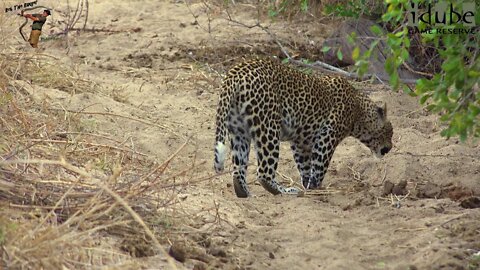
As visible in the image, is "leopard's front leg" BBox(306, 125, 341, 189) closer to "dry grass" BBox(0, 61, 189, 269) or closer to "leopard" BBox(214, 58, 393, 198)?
"leopard" BBox(214, 58, 393, 198)

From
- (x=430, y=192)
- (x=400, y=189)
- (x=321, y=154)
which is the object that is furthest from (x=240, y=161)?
(x=430, y=192)

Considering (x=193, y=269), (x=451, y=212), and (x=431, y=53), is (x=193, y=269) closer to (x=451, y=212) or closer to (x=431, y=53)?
(x=451, y=212)

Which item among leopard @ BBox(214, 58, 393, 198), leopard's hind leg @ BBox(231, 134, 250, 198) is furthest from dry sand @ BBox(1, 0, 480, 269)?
leopard @ BBox(214, 58, 393, 198)

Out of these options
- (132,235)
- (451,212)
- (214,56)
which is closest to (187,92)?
(214,56)

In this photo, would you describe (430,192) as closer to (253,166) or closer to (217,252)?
(253,166)

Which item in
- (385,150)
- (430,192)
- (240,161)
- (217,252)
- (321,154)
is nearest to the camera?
(217,252)

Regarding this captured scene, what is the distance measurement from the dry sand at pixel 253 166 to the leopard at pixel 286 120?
259 millimetres

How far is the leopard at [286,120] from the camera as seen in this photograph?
8.04 metres

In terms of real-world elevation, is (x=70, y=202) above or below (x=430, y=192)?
above

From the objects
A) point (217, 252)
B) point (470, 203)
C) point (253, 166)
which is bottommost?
point (253, 166)

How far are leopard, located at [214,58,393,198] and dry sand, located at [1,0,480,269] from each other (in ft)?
0.85

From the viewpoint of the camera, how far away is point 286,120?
8508mm

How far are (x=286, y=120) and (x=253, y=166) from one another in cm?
101

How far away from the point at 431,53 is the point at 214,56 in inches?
113
